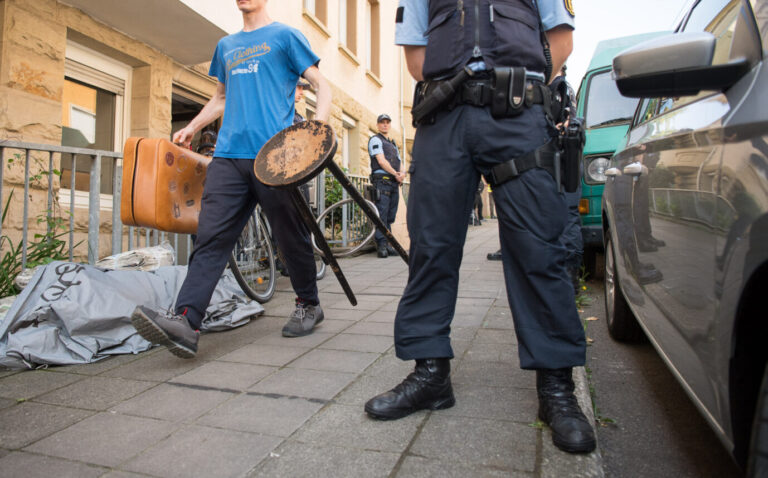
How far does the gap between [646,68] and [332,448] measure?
146 cm

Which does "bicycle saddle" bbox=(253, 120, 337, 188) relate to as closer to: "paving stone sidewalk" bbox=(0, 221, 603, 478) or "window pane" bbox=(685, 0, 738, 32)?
"paving stone sidewalk" bbox=(0, 221, 603, 478)

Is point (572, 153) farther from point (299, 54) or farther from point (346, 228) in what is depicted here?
point (346, 228)

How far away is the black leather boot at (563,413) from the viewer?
1792 mm

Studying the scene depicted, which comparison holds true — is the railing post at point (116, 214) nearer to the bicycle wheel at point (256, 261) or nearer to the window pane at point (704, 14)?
the bicycle wheel at point (256, 261)

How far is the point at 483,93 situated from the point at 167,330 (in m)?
1.80

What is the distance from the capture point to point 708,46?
1.36 metres

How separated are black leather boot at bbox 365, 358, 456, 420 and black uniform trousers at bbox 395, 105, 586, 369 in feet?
0.20

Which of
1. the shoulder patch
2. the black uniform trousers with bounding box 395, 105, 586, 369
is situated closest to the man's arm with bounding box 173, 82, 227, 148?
the black uniform trousers with bounding box 395, 105, 586, 369

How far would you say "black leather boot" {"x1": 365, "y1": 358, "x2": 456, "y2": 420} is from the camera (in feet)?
6.86

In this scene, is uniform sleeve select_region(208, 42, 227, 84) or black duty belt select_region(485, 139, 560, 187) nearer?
black duty belt select_region(485, 139, 560, 187)

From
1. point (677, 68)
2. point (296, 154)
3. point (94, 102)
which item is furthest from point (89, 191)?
point (677, 68)

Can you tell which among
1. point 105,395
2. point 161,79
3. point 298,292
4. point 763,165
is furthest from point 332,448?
point 161,79

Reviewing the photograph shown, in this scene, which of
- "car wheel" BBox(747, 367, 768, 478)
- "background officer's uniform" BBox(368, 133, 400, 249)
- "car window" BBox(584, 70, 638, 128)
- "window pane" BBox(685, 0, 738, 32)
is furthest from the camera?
"background officer's uniform" BBox(368, 133, 400, 249)

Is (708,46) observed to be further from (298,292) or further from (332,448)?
(298,292)
